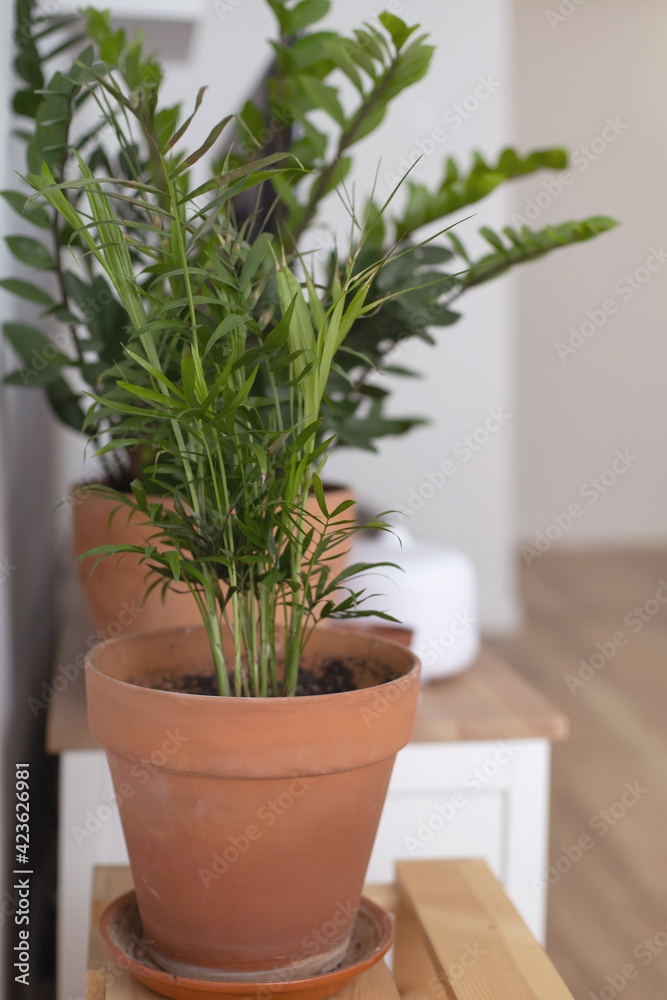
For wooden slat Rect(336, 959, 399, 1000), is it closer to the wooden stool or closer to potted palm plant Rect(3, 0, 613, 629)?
the wooden stool

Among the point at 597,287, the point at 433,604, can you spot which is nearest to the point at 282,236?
the point at 433,604

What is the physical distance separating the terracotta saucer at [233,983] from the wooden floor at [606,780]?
963 mm

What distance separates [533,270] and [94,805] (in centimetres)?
431

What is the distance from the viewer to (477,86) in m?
3.12

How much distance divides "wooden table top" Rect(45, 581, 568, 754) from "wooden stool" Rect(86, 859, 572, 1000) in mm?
153

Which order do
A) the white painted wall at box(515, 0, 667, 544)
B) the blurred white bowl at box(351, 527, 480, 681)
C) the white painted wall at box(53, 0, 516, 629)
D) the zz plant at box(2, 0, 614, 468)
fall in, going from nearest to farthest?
the zz plant at box(2, 0, 614, 468), the blurred white bowl at box(351, 527, 480, 681), the white painted wall at box(53, 0, 516, 629), the white painted wall at box(515, 0, 667, 544)

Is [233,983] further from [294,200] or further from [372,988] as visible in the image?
[294,200]

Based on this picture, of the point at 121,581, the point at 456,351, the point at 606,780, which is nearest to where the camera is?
the point at 121,581

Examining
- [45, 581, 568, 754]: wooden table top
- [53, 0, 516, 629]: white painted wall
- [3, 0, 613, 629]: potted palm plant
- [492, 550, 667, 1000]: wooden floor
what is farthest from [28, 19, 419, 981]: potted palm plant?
[53, 0, 516, 629]: white painted wall

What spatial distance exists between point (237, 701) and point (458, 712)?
0.53m

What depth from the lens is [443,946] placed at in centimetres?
64

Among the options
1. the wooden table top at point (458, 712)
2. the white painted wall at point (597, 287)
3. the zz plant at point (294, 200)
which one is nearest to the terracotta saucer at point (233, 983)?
the wooden table top at point (458, 712)

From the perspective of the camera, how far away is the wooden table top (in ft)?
2.93

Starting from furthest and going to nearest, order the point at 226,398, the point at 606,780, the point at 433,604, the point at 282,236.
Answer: the point at 606,780 < the point at 433,604 < the point at 282,236 < the point at 226,398
